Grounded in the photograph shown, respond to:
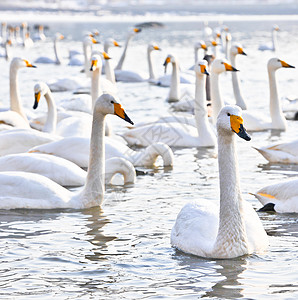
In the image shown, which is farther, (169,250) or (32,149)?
(32,149)

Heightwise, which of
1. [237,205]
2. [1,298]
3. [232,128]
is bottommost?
[1,298]

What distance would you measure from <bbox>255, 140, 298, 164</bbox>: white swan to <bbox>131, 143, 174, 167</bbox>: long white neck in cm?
123

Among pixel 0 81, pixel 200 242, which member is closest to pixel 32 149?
pixel 200 242

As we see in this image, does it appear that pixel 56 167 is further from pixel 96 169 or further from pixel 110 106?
pixel 110 106

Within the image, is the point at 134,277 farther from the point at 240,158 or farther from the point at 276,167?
the point at 240,158

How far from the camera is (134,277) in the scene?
20.8 ft

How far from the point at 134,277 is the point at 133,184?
150 inches

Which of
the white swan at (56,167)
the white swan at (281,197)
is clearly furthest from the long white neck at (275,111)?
the white swan at (281,197)

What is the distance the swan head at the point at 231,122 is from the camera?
6340 millimetres

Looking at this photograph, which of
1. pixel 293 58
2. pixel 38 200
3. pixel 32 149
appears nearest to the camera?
pixel 38 200

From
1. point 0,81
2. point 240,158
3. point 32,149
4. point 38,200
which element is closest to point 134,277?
point 38,200

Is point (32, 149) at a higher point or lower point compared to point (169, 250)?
higher

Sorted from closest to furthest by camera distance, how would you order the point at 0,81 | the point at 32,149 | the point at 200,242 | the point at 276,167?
the point at 200,242 < the point at 32,149 < the point at 276,167 < the point at 0,81

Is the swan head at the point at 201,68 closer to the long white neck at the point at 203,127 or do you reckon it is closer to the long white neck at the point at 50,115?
the long white neck at the point at 203,127
